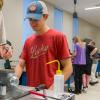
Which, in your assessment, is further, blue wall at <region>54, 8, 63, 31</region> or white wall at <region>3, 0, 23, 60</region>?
blue wall at <region>54, 8, 63, 31</region>

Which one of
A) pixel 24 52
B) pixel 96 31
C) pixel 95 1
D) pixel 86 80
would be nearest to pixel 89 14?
pixel 95 1

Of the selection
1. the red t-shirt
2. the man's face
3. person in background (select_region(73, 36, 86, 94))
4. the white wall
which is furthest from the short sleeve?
the white wall

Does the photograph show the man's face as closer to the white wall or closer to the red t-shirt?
the red t-shirt

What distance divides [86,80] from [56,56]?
4401 millimetres

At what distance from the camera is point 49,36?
1.63 metres

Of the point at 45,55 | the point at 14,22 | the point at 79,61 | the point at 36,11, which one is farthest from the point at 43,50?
the point at 14,22

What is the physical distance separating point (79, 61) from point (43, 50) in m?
3.78

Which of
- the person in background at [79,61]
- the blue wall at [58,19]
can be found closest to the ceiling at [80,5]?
the blue wall at [58,19]

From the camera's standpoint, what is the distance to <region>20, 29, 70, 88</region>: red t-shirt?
1.59 m

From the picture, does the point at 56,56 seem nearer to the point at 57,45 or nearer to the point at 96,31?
the point at 57,45

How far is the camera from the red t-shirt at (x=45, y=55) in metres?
1.59

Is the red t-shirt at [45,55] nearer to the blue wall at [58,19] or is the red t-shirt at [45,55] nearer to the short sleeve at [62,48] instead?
the short sleeve at [62,48]

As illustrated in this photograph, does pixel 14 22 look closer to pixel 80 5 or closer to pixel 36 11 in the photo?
pixel 80 5

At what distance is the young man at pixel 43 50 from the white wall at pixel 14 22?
156 inches
